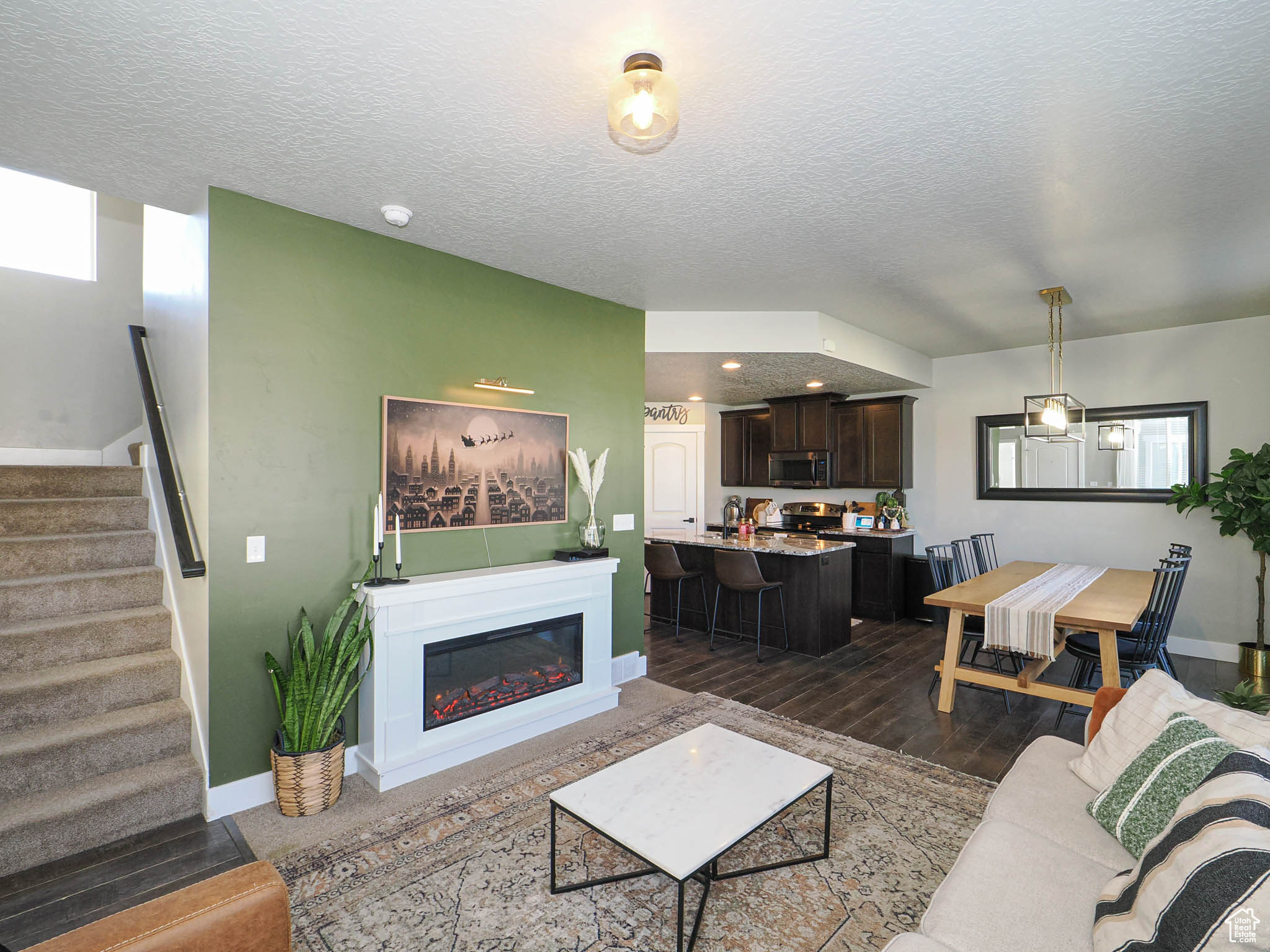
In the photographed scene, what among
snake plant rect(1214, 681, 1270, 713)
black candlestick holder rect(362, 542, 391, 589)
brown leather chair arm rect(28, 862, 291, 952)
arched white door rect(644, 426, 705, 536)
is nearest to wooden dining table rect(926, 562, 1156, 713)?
snake plant rect(1214, 681, 1270, 713)

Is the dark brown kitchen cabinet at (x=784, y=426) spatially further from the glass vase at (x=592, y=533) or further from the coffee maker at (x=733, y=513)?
the glass vase at (x=592, y=533)

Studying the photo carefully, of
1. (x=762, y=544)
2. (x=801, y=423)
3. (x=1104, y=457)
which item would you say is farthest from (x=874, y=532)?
(x=1104, y=457)

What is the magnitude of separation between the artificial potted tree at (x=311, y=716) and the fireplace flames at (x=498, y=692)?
1.58 feet

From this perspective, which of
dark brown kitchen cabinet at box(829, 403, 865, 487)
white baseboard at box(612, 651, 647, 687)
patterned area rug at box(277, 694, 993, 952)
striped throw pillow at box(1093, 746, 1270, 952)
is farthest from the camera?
dark brown kitchen cabinet at box(829, 403, 865, 487)

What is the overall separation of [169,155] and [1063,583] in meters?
5.36

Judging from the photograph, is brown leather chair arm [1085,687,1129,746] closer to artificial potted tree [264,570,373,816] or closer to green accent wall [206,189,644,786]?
green accent wall [206,189,644,786]

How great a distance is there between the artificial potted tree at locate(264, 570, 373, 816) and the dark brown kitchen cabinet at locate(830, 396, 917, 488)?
5.49m

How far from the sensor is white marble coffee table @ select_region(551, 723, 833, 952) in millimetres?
1816

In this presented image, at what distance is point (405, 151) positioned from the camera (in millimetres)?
2346

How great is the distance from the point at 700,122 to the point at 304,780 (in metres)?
3.05

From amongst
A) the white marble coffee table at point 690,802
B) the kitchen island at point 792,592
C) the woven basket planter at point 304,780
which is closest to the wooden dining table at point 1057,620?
the kitchen island at point 792,592

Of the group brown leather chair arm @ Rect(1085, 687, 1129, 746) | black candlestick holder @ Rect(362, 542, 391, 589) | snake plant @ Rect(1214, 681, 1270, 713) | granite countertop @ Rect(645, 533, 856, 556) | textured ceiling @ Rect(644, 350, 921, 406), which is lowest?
brown leather chair arm @ Rect(1085, 687, 1129, 746)

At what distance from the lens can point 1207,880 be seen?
1.12 meters

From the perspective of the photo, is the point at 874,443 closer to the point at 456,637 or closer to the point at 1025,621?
the point at 1025,621
